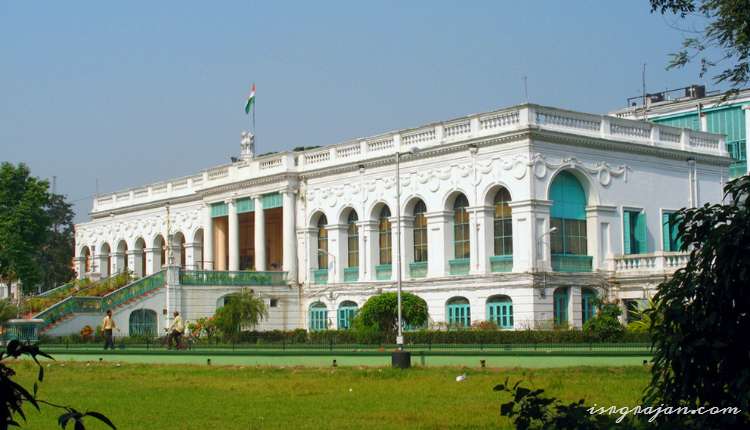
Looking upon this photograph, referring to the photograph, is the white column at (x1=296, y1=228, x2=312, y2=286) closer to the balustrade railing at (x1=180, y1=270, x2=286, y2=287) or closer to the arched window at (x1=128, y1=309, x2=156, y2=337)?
the balustrade railing at (x1=180, y1=270, x2=286, y2=287)

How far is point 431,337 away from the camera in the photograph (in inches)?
1663

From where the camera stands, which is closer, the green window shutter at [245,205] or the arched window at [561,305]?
the arched window at [561,305]

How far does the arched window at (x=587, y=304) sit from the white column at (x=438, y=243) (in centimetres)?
648

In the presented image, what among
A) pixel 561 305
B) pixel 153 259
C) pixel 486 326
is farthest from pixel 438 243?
pixel 153 259

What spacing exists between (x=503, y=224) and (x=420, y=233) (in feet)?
18.6

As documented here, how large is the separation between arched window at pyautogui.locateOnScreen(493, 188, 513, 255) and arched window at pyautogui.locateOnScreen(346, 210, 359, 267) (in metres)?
9.68

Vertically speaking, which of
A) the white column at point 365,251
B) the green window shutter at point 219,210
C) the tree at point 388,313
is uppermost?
the green window shutter at point 219,210

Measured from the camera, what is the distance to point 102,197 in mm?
80312

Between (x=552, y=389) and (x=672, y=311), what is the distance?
11631 millimetres

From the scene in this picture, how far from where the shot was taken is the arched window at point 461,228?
50031mm

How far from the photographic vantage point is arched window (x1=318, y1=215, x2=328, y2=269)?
5750 centimetres

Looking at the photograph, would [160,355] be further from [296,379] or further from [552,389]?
[552,389]

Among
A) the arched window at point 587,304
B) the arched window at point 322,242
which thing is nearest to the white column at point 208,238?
the arched window at point 322,242

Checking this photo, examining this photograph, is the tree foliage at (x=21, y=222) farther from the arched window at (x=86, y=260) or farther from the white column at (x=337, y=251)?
the white column at (x=337, y=251)
